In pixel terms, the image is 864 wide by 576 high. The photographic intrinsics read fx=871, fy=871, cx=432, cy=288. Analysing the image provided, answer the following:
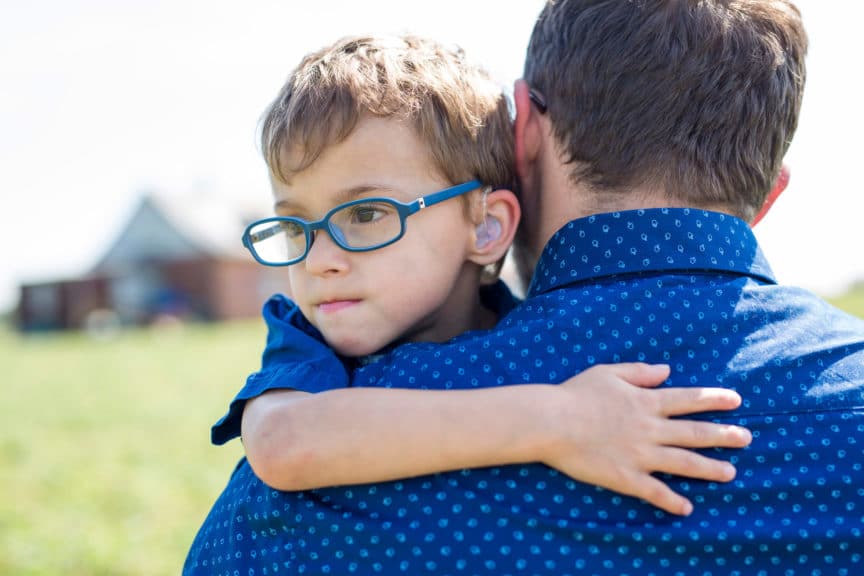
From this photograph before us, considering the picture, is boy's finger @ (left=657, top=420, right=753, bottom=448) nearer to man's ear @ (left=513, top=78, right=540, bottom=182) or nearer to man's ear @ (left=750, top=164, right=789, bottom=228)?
man's ear @ (left=750, top=164, right=789, bottom=228)

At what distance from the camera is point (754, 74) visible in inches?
71.6

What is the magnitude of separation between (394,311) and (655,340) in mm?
703

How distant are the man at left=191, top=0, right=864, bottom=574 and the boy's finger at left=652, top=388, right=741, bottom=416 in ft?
0.12

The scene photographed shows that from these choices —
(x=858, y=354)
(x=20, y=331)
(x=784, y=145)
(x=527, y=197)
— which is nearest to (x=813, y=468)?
(x=858, y=354)

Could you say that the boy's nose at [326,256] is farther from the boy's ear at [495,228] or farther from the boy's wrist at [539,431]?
the boy's wrist at [539,431]

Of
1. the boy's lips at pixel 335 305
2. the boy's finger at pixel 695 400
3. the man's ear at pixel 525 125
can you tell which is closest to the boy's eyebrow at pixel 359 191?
the boy's lips at pixel 335 305

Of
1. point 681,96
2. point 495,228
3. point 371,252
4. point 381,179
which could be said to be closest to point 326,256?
point 371,252

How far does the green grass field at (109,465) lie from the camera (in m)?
5.09

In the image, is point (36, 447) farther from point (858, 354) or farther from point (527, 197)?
point (858, 354)

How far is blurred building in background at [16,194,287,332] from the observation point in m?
38.0

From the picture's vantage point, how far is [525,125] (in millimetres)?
2037

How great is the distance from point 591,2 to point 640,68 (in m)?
0.23

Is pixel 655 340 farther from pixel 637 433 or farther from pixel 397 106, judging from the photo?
pixel 397 106

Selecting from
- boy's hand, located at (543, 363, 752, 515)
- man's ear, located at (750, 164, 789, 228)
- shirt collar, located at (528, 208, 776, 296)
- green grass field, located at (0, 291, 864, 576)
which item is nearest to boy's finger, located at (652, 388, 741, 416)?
boy's hand, located at (543, 363, 752, 515)
